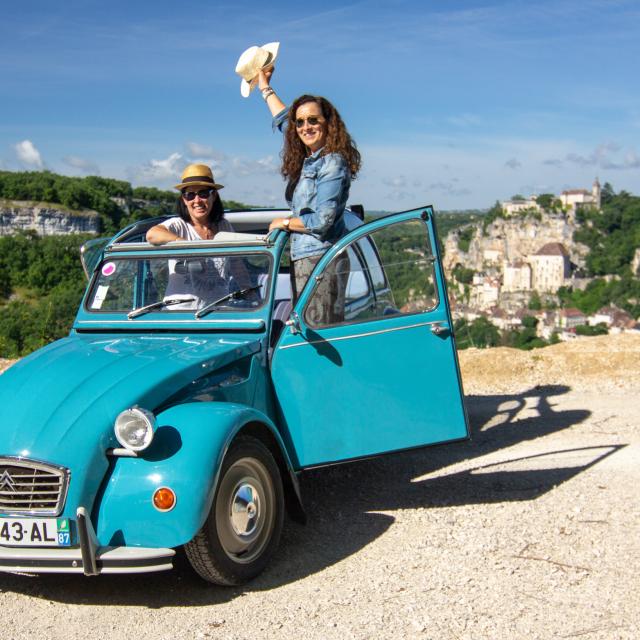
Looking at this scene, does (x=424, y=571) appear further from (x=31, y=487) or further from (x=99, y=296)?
(x=99, y=296)

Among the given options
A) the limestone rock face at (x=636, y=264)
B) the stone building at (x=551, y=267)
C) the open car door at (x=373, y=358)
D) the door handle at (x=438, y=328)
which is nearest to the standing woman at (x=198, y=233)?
the open car door at (x=373, y=358)

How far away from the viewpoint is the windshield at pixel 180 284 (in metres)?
5.38

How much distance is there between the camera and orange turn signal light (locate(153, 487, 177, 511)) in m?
3.93

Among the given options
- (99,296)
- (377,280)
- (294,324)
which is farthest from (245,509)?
(99,296)

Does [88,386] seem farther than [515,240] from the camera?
No

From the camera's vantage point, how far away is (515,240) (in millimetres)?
190500

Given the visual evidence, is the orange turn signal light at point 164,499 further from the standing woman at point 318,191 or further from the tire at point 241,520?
the standing woman at point 318,191

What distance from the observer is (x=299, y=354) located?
16.8 ft

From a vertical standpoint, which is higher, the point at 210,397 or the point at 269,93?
the point at 269,93

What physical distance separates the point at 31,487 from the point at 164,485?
0.66m

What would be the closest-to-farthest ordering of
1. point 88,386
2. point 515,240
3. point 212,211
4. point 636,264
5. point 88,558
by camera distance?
point 88,558
point 88,386
point 212,211
point 636,264
point 515,240

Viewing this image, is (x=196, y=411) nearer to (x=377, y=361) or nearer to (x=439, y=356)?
(x=377, y=361)

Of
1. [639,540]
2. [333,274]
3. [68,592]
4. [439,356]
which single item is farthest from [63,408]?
[639,540]

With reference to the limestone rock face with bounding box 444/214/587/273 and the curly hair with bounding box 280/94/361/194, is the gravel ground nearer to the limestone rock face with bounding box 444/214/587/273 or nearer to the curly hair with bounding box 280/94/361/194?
the curly hair with bounding box 280/94/361/194
